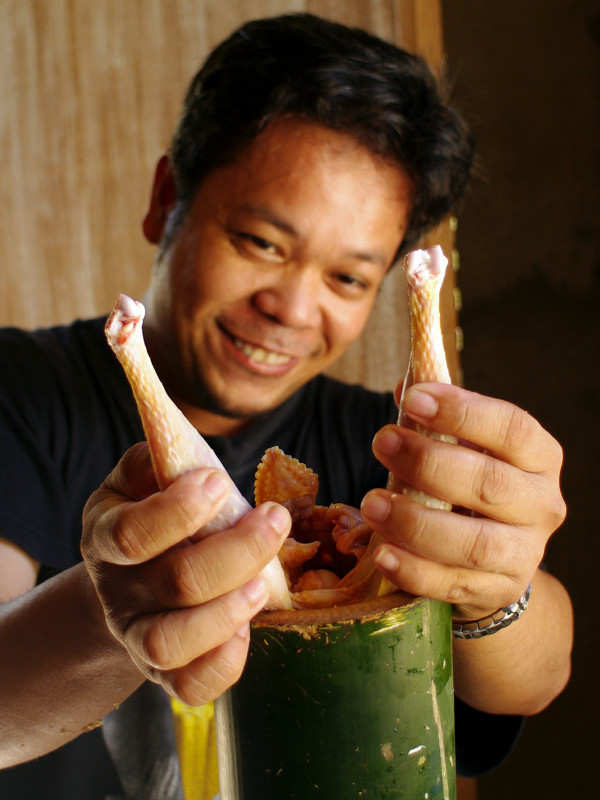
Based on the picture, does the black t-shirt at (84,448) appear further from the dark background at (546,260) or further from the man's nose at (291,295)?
the dark background at (546,260)

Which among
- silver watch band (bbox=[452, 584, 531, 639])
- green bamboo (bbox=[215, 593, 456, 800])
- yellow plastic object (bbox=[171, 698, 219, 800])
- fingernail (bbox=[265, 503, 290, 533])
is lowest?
yellow plastic object (bbox=[171, 698, 219, 800])

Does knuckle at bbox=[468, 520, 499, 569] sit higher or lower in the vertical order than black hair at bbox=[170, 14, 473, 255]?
lower

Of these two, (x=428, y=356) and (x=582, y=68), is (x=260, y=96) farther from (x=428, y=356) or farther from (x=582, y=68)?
(x=582, y=68)

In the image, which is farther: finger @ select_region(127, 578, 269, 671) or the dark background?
A: the dark background

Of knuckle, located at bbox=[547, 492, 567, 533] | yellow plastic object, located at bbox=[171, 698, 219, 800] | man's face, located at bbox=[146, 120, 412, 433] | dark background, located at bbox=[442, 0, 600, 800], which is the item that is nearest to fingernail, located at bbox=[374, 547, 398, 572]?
knuckle, located at bbox=[547, 492, 567, 533]

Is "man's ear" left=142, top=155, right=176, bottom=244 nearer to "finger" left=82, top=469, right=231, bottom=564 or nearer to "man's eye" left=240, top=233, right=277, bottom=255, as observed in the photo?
"man's eye" left=240, top=233, right=277, bottom=255

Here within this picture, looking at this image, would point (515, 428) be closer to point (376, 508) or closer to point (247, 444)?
point (376, 508)

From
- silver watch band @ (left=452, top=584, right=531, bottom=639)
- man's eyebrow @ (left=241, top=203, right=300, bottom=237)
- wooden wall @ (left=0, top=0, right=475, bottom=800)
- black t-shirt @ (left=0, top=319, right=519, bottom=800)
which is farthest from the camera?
wooden wall @ (left=0, top=0, right=475, bottom=800)
